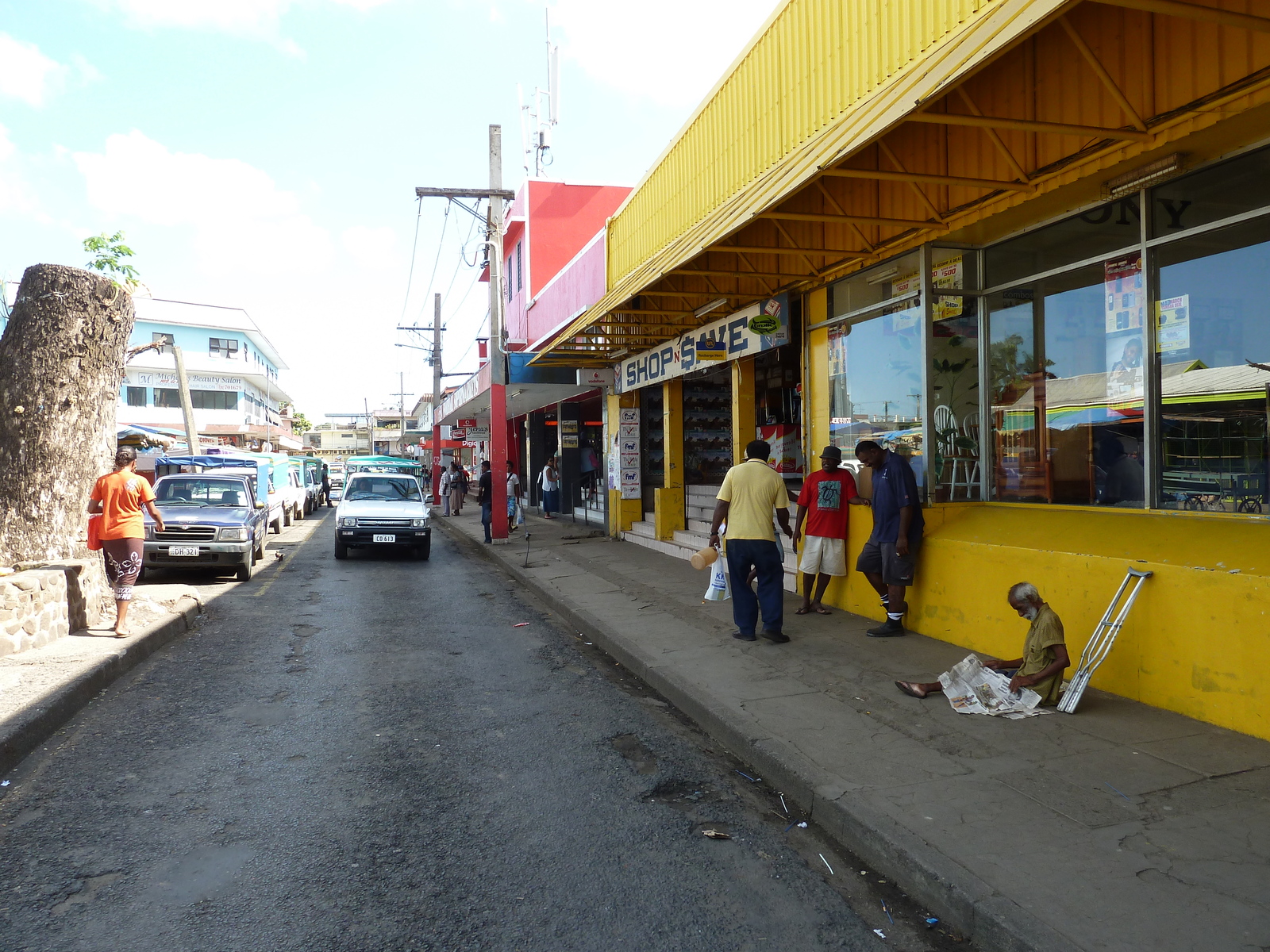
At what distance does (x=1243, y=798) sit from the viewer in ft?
12.7

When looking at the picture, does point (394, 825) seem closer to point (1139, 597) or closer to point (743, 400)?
point (1139, 597)

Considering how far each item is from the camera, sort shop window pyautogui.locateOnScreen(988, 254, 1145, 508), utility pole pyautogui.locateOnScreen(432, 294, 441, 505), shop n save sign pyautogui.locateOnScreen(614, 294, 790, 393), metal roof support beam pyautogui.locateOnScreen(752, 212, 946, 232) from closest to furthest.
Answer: shop window pyautogui.locateOnScreen(988, 254, 1145, 508), metal roof support beam pyautogui.locateOnScreen(752, 212, 946, 232), shop n save sign pyautogui.locateOnScreen(614, 294, 790, 393), utility pole pyautogui.locateOnScreen(432, 294, 441, 505)

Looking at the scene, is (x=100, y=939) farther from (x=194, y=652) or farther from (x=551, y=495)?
(x=551, y=495)

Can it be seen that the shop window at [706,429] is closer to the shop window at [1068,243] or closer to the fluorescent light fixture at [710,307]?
the fluorescent light fixture at [710,307]

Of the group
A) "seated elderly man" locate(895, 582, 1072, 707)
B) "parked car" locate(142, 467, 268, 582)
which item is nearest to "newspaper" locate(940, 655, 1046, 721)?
"seated elderly man" locate(895, 582, 1072, 707)

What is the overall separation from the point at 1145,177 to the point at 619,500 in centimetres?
1211

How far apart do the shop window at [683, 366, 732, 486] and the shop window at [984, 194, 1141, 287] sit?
781 centimetres

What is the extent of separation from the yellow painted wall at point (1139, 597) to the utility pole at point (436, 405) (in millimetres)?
30551

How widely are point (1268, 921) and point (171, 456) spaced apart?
22764mm

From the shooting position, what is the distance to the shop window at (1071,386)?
20.9 feet

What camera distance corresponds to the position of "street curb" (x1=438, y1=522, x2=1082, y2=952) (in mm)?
2938

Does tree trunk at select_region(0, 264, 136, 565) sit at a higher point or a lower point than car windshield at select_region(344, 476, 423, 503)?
higher

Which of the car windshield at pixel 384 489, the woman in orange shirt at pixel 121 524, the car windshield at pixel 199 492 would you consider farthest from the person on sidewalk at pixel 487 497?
the woman in orange shirt at pixel 121 524

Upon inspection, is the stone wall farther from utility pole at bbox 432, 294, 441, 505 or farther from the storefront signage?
the storefront signage
